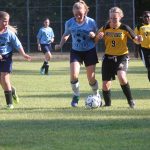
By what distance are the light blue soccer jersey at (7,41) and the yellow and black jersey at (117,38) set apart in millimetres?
1604

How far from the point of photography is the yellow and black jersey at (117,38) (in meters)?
13.3

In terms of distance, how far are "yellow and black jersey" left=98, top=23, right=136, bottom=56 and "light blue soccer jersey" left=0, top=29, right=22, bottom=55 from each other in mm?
1604

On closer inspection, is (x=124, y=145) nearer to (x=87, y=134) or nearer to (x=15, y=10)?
(x=87, y=134)

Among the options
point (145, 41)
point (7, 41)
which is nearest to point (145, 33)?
point (145, 41)

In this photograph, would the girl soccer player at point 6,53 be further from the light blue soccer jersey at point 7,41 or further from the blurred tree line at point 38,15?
the blurred tree line at point 38,15

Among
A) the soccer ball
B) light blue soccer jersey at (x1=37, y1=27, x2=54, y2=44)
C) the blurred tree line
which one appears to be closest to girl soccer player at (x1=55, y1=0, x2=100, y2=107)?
the soccer ball

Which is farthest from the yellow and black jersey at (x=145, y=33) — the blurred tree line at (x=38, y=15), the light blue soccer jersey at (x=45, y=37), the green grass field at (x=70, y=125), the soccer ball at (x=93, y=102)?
the blurred tree line at (x=38, y=15)

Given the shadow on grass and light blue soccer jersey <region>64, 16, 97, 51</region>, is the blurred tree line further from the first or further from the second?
the shadow on grass

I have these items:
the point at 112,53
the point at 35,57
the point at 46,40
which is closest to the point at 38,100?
the point at 112,53

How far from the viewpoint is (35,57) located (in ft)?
138

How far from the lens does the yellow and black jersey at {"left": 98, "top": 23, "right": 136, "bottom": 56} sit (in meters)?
13.3

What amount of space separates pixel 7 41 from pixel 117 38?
6.53 feet

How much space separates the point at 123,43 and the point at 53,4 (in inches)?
1224

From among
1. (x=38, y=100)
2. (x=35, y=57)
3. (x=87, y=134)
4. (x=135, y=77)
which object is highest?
(x=87, y=134)
